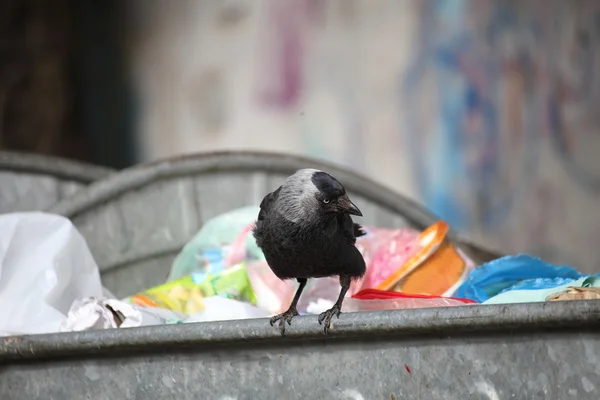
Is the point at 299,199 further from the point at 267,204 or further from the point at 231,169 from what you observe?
the point at 231,169

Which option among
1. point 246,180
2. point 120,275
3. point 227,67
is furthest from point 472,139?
point 120,275

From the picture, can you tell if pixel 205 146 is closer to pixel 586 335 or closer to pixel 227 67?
pixel 227 67

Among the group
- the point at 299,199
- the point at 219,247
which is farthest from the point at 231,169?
the point at 299,199

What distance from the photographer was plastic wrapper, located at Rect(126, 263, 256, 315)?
262 cm

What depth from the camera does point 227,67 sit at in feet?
16.8

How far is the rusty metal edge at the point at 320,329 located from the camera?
1.65m

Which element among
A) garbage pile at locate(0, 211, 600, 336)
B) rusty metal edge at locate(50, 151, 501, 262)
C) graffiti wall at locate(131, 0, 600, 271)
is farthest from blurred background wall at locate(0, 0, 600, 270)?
garbage pile at locate(0, 211, 600, 336)

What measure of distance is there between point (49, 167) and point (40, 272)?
3.62 feet

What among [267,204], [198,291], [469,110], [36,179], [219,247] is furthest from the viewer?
[469,110]

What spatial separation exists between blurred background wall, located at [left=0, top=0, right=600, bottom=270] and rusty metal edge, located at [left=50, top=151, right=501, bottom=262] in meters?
1.29

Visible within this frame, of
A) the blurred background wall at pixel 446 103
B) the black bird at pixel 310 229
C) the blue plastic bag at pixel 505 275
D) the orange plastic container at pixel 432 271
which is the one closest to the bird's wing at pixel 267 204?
the black bird at pixel 310 229

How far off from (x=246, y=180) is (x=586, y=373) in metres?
1.98

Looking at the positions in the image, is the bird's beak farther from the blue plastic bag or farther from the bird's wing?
the blue plastic bag

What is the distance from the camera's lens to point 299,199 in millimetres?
2342
